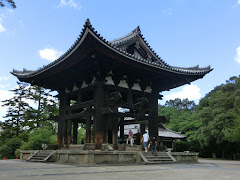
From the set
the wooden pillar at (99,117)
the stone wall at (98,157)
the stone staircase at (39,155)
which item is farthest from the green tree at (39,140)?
the wooden pillar at (99,117)

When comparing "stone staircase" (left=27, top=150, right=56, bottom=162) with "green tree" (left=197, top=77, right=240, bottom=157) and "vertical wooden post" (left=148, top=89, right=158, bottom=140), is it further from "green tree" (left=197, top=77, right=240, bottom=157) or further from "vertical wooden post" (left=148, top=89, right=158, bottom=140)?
"green tree" (left=197, top=77, right=240, bottom=157)

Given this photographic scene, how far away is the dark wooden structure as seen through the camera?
46.5 ft

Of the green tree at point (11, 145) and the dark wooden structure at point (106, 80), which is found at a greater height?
the dark wooden structure at point (106, 80)

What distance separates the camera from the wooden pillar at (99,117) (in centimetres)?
1456

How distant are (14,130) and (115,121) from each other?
24385 millimetres

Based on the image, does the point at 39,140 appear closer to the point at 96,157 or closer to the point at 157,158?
the point at 96,157

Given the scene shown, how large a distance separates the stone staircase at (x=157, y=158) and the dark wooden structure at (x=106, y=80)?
7.12 ft

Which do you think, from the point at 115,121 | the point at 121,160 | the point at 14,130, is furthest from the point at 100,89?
the point at 14,130

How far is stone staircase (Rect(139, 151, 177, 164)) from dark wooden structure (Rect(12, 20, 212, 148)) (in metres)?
2.17

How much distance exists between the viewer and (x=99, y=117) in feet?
48.5

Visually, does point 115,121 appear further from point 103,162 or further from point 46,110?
point 46,110

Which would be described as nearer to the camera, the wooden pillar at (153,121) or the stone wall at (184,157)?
the stone wall at (184,157)

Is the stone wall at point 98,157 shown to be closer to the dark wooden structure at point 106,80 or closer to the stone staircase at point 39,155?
Result: the dark wooden structure at point 106,80

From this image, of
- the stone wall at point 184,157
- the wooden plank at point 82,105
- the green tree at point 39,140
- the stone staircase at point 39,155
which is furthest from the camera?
the green tree at point 39,140
